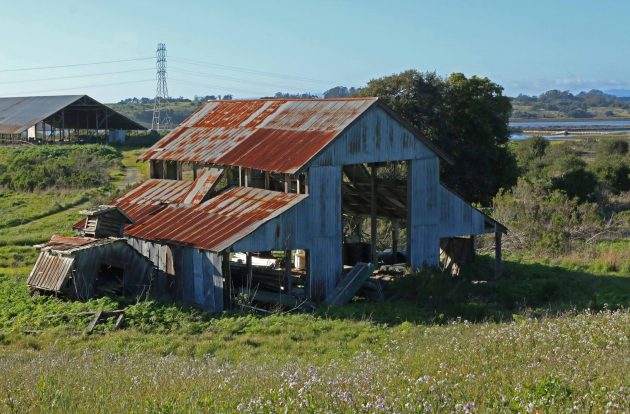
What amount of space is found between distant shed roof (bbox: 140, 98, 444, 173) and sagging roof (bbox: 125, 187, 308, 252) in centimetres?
96

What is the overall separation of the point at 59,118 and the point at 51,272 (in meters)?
54.2

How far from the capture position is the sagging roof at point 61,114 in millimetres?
72062

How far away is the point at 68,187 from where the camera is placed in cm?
5097

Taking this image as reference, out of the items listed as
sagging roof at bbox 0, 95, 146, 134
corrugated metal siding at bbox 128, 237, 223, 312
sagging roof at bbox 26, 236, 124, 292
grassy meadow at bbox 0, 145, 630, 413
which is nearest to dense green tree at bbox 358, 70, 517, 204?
grassy meadow at bbox 0, 145, 630, 413

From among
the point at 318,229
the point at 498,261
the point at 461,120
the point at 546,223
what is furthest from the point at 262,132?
the point at 461,120

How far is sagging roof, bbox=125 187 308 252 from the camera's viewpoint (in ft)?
76.5

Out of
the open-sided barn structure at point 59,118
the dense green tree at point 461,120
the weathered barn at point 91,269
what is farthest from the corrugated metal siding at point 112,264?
the open-sided barn structure at point 59,118

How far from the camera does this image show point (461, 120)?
168 feet

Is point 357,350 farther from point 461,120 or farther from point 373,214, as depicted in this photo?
point 461,120

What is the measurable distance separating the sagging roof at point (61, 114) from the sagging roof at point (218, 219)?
1874 inches

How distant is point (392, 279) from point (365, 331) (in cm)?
672

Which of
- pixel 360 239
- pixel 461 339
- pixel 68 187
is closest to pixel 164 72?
pixel 68 187

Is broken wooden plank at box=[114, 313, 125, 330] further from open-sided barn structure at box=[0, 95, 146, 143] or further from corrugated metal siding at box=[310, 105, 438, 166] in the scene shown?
open-sided barn structure at box=[0, 95, 146, 143]

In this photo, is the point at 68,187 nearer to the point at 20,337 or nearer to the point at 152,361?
the point at 20,337
